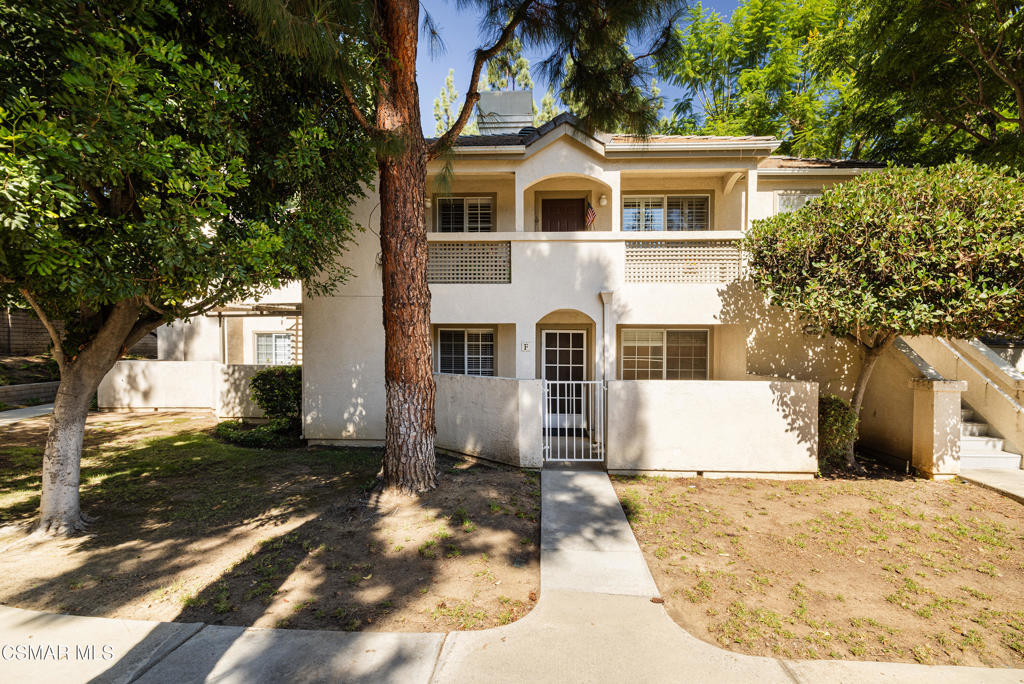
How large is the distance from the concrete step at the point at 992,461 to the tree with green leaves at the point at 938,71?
260 inches

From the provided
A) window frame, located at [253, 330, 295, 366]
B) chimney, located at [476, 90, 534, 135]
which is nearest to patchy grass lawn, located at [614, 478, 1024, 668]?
chimney, located at [476, 90, 534, 135]

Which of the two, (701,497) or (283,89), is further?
(701,497)

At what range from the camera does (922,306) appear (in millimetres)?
6324

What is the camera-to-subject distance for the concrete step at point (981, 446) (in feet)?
26.6

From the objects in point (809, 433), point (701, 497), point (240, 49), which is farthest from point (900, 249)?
point (240, 49)

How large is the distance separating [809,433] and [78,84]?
10475 millimetres

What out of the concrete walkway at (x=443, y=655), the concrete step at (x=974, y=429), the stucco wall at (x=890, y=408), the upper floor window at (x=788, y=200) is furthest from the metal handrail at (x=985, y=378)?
the concrete walkway at (x=443, y=655)

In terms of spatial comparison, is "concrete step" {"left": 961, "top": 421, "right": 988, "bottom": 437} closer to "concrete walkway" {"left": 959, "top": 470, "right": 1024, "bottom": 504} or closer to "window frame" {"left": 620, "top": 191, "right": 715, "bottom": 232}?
"concrete walkway" {"left": 959, "top": 470, "right": 1024, "bottom": 504}

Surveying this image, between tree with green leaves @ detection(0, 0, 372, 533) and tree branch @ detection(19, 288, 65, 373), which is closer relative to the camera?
tree with green leaves @ detection(0, 0, 372, 533)

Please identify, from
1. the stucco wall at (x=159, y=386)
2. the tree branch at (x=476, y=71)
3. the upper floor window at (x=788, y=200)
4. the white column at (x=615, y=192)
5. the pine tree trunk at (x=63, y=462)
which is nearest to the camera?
the pine tree trunk at (x=63, y=462)

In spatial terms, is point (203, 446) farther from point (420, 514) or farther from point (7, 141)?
point (7, 141)

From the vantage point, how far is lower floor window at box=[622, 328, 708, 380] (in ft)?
36.7

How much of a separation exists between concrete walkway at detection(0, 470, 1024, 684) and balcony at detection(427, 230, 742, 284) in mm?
6957

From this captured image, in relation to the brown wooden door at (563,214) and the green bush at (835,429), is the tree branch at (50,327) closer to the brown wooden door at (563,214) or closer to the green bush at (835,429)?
the brown wooden door at (563,214)
